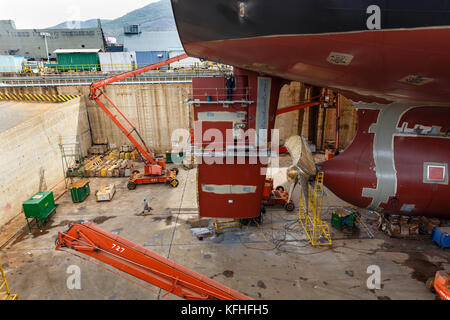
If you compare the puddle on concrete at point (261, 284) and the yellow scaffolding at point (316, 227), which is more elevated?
the yellow scaffolding at point (316, 227)

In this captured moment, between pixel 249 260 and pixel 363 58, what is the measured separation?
31.0ft

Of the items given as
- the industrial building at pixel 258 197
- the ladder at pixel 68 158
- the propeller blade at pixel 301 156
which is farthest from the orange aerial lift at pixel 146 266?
the ladder at pixel 68 158

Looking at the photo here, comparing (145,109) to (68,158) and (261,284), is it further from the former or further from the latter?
(261,284)

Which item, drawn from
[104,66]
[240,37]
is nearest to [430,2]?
[240,37]

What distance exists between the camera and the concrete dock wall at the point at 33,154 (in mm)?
15672

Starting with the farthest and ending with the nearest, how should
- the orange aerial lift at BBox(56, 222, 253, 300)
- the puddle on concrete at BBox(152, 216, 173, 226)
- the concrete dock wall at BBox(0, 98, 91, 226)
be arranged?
1. the puddle on concrete at BBox(152, 216, 173, 226)
2. the concrete dock wall at BBox(0, 98, 91, 226)
3. the orange aerial lift at BBox(56, 222, 253, 300)

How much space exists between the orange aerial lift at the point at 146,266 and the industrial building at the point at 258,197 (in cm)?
4

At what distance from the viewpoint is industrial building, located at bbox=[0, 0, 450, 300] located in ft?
26.8

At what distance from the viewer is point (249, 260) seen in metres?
12.7

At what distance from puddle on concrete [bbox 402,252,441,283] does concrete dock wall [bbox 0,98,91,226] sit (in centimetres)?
2100

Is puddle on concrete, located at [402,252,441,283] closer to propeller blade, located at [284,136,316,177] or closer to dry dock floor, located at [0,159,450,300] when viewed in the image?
dry dock floor, located at [0,159,450,300]

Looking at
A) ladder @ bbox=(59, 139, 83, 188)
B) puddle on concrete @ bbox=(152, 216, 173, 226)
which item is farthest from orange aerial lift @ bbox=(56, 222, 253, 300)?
ladder @ bbox=(59, 139, 83, 188)

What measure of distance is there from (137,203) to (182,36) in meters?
12.1

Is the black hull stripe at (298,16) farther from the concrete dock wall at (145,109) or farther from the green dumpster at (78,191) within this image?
the concrete dock wall at (145,109)
